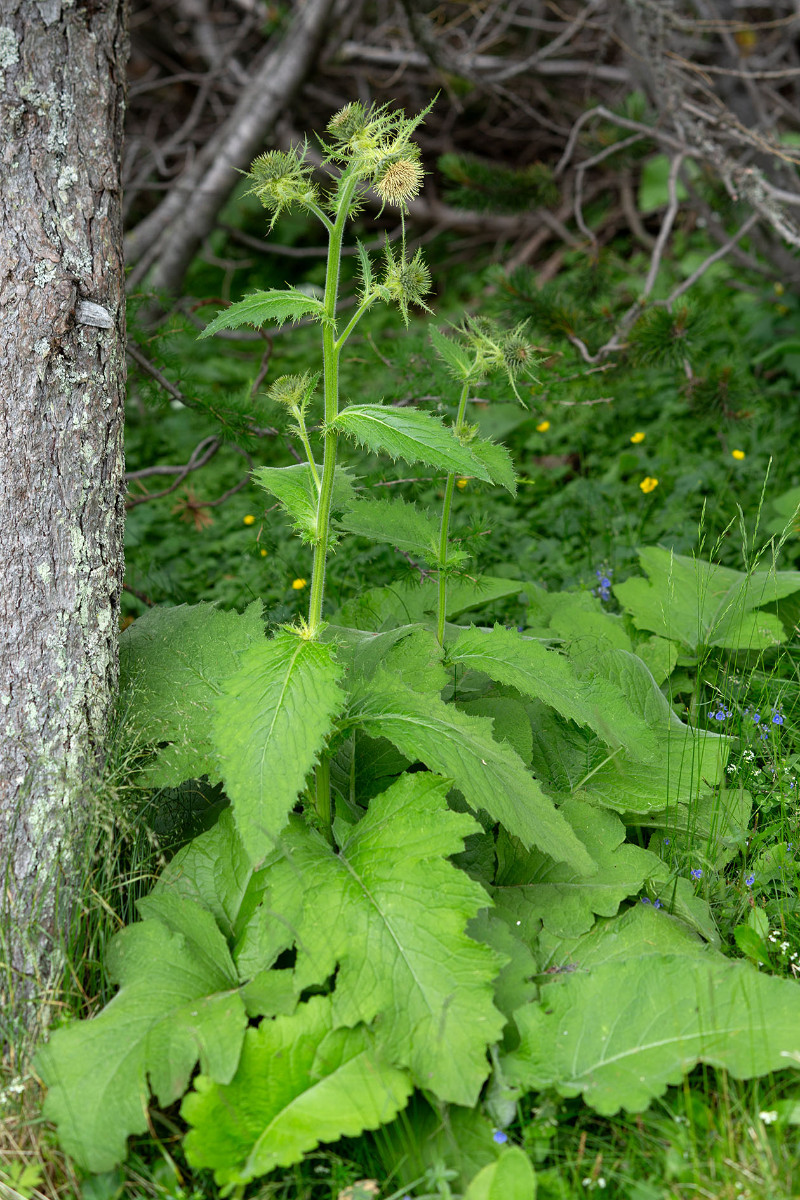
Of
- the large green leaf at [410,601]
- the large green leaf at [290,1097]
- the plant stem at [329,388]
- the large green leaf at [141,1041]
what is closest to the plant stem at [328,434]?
the plant stem at [329,388]

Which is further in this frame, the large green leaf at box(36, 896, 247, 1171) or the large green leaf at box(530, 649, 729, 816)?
the large green leaf at box(530, 649, 729, 816)

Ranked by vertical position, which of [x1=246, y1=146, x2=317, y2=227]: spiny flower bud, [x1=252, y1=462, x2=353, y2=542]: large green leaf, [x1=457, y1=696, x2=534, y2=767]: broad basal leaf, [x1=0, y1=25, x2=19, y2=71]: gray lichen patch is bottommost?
[x1=457, y1=696, x2=534, y2=767]: broad basal leaf

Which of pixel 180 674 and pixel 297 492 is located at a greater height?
pixel 297 492

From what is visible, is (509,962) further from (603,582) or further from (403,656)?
(603,582)

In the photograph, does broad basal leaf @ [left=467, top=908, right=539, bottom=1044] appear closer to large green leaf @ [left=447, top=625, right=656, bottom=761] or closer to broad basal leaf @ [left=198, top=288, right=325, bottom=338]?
large green leaf @ [left=447, top=625, right=656, bottom=761]

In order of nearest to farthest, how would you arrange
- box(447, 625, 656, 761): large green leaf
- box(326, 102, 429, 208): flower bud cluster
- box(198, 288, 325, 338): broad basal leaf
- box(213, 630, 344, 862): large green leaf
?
box(213, 630, 344, 862): large green leaf → box(326, 102, 429, 208): flower bud cluster → box(198, 288, 325, 338): broad basal leaf → box(447, 625, 656, 761): large green leaf

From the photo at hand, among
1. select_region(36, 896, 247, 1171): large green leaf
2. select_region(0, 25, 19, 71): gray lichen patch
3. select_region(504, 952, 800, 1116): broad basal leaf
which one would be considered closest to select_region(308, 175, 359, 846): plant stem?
select_region(36, 896, 247, 1171): large green leaf

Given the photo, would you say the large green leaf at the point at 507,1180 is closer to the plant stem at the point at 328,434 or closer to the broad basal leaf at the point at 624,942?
the broad basal leaf at the point at 624,942

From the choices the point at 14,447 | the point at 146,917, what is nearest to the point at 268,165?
the point at 14,447

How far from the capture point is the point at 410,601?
303cm

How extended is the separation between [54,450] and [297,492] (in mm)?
596

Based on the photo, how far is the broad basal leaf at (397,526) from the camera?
2660mm

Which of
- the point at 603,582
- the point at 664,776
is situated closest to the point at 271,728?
the point at 664,776

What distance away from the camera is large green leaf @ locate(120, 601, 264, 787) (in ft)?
7.22
